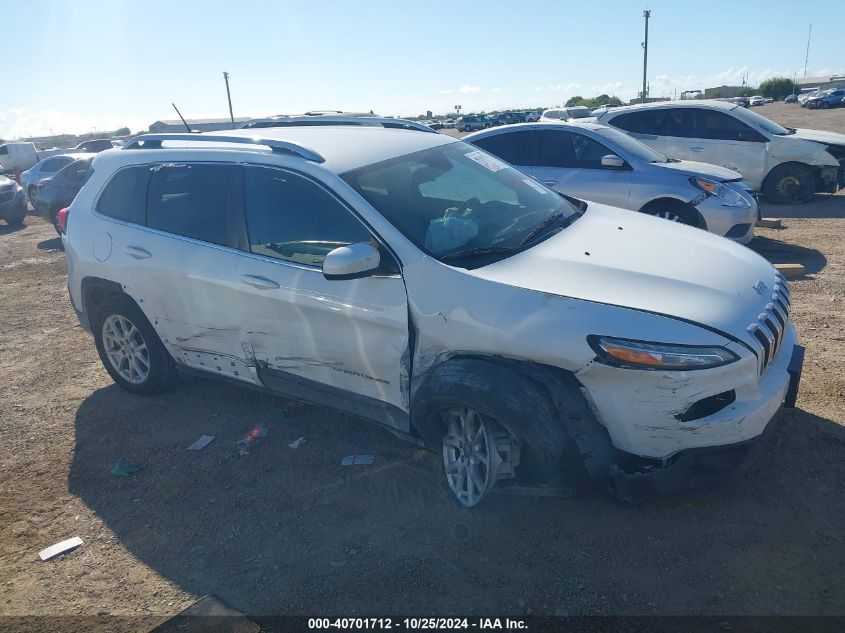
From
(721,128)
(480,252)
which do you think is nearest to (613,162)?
(721,128)

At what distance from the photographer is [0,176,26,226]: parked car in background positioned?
15.4 metres

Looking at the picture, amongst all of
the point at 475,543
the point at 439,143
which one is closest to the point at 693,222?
the point at 439,143

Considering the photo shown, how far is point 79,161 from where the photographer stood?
45.6 feet

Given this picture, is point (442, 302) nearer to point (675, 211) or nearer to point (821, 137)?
point (675, 211)

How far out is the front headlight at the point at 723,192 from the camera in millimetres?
7668

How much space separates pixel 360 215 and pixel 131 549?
2.08 metres

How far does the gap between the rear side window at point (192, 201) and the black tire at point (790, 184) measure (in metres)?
9.77

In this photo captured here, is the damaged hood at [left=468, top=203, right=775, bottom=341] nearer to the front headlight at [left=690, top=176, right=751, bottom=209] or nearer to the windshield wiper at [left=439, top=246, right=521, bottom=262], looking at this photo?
the windshield wiper at [left=439, top=246, right=521, bottom=262]

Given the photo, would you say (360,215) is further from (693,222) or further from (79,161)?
(79,161)

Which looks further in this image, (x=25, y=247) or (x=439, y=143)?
(x=25, y=247)

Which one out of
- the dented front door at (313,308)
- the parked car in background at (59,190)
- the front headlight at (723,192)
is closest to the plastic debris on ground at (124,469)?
the dented front door at (313,308)

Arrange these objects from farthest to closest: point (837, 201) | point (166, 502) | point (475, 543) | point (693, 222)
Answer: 1. point (837, 201)
2. point (693, 222)
3. point (166, 502)
4. point (475, 543)

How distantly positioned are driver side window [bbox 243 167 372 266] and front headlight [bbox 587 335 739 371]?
1457mm

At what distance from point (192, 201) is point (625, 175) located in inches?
210
